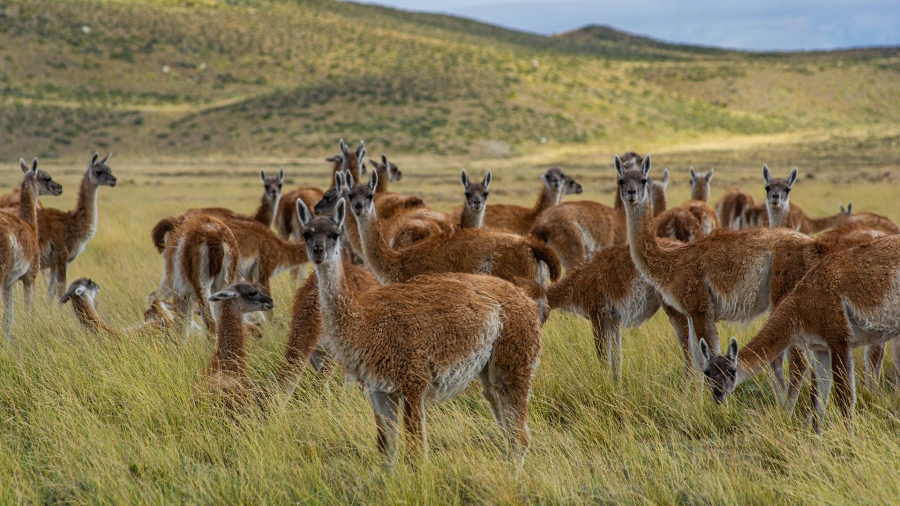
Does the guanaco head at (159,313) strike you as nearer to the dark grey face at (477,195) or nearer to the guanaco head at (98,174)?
the guanaco head at (98,174)

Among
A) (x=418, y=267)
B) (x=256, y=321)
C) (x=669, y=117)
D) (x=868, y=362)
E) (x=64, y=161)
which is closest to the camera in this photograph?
(x=868, y=362)

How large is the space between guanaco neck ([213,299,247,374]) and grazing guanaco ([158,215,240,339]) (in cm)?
200

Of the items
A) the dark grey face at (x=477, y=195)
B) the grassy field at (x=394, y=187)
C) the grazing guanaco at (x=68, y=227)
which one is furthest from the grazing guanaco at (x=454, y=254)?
the grazing guanaco at (x=68, y=227)

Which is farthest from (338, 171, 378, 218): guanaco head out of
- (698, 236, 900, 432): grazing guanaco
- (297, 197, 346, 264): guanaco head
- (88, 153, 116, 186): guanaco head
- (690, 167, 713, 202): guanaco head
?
(690, 167, 713, 202): guanaco head

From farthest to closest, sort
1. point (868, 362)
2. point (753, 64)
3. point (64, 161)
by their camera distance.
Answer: point (753, 64)
point (64, 161)
point (868, 362)

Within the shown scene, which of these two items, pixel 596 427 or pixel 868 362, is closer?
pixel 596 427

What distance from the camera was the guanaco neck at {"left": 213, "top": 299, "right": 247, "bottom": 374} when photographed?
6.05 m

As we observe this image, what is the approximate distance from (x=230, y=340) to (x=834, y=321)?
13.2 feet

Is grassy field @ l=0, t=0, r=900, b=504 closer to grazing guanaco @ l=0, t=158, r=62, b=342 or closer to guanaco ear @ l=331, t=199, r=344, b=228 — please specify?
grazing guanaco @ l=0, t=158, r=62, b=342

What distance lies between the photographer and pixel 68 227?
10.6 meters

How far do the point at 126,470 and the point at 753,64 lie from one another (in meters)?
91.7

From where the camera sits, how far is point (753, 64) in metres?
87.8

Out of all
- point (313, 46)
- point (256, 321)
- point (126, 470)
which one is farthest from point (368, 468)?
point (313, 46)

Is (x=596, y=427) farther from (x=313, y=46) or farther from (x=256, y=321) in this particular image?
(x=313, y=46)
